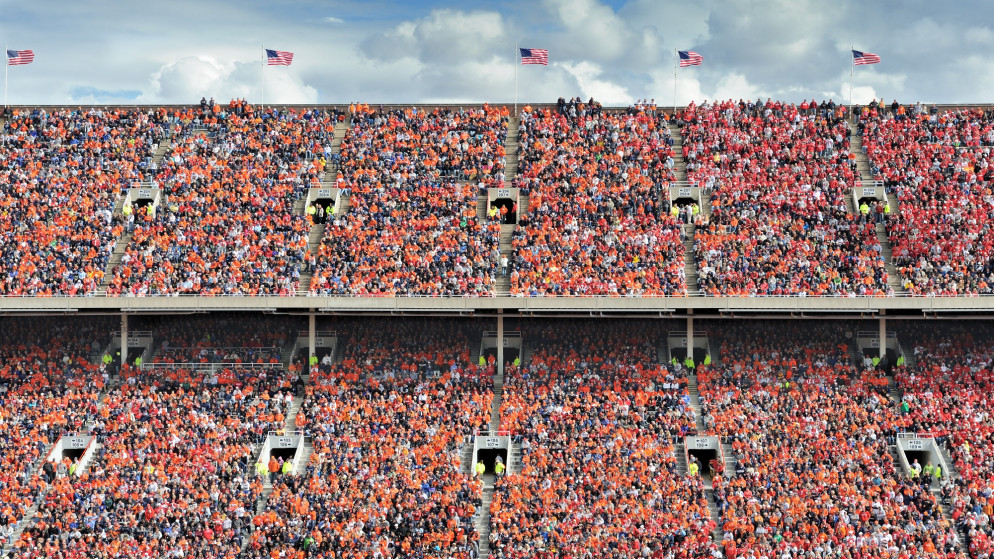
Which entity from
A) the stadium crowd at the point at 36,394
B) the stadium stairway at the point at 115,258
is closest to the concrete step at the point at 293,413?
the stadium crowd at the point at 36,394

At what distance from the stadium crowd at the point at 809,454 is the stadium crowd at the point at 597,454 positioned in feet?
4.21

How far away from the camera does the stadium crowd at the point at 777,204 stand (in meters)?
45.9

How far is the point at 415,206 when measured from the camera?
50.3 metres

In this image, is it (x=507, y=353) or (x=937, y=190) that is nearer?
(x=507, y=353)

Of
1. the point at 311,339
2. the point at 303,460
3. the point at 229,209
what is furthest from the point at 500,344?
the point at 229,209

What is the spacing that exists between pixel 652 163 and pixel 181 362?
1941cm

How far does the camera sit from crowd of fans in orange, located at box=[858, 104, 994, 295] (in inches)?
1804

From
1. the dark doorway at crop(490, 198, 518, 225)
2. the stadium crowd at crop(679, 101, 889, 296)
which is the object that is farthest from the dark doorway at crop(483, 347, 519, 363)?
the stadium crowd at crop(679, 101, 889, 296)

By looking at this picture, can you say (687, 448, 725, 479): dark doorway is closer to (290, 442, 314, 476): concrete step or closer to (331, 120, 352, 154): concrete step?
(290, 442, 314, 476): concrete step

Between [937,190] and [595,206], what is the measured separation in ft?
41.6

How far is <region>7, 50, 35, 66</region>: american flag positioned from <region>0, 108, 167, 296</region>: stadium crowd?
2242 mm

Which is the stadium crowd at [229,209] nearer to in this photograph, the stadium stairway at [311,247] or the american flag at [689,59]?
the stadium stairway at [311,247]

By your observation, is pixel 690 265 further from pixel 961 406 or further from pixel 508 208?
pixel 961 406

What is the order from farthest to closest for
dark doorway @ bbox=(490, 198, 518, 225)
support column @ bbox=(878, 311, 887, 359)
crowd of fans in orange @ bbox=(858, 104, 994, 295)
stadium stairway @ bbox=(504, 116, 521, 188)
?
1. stadium stairway @ bbox=(504, 116, 521, 188)
2. dark doorway @ bbox=(490, 198, 518, 225)
3. support column @ bbox=(878, 311, 887, 359)
4. crowd of fans in orange @ bbox=(858, 104, 994, 295)
